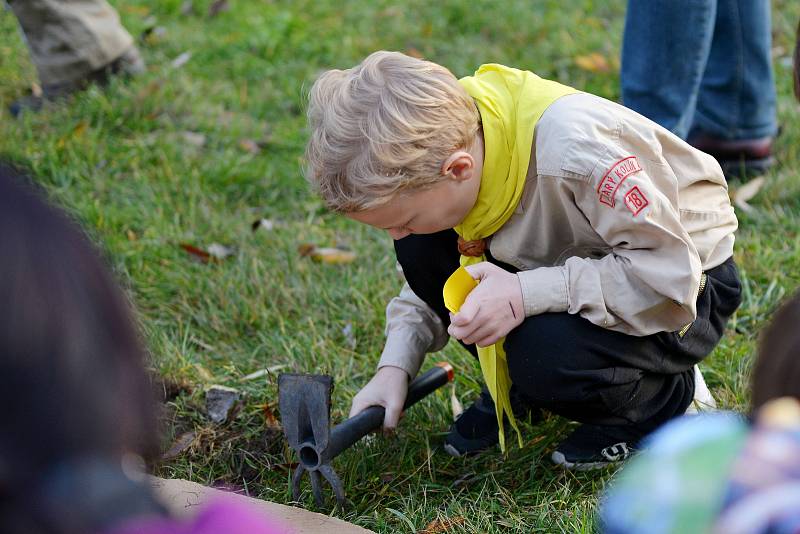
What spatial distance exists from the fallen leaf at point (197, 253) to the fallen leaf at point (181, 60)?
1.51 meters

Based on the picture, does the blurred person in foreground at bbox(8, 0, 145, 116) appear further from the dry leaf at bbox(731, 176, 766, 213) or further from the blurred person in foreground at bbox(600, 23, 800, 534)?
the blurred person in foreground at bbox(600, 23, 800, 534)

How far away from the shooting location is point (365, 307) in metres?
2.63

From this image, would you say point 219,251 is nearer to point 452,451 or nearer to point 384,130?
point 452,451

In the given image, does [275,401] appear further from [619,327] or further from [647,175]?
[647,175]

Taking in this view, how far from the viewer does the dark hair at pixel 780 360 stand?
94 cm

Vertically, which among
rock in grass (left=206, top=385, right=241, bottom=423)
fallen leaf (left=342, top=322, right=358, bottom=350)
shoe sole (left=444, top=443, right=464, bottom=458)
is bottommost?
shoe sole (left=444, top=443, right=464, bottom=458)

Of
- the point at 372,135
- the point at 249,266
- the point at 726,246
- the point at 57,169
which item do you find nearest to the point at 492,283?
the point at 372,135

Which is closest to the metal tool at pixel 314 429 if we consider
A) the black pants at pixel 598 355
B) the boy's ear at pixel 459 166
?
the black pants at pixel 598 355

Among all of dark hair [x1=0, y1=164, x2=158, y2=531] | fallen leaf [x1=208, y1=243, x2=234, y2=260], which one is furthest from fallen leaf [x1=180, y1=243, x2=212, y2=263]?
dark hair [x1=0, y1=164, x2=158, y2=531]

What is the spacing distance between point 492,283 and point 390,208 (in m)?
0.24

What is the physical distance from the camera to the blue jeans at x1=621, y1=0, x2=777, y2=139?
277cm

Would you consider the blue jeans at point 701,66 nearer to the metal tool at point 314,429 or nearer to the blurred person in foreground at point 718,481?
the metal tool at point 314,429

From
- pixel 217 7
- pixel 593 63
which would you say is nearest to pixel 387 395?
pixel 593 63

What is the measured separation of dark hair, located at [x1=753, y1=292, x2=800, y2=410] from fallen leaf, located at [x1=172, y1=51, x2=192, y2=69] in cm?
358
